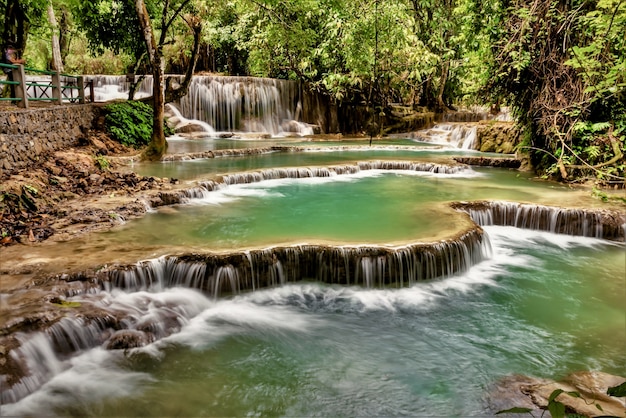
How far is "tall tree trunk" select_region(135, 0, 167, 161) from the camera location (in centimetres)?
1173

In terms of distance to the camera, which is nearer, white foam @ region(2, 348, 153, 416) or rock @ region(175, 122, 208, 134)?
white foam @ region(2, 348, 153, 416)

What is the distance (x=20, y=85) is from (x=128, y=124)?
5652 millimetres

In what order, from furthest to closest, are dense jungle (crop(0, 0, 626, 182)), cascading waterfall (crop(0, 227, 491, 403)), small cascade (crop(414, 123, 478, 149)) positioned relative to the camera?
1. small cascade (crop(414, 123, 478, 149))
2. dense jungle (crop(0, 0, 626, 182))
3. cascading waterfall (crop(0, 227, 491, 403))

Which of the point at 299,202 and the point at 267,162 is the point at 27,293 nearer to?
the point at 299,202

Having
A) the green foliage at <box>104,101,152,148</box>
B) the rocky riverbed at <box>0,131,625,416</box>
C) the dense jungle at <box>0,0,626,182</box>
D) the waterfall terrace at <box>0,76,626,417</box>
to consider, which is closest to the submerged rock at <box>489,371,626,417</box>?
the rocky riverbed at <box>0,131,625,416</box>

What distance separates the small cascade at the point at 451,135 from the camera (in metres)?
19.8

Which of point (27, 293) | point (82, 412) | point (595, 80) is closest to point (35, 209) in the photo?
point (27, 293)

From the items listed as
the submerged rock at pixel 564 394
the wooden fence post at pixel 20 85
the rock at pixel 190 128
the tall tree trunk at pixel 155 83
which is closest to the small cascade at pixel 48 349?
the submerged rock at pixel 564 394

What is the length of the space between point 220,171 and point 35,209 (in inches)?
206

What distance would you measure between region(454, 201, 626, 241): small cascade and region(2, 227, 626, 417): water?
156 centimetres

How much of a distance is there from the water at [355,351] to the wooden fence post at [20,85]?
6647 mm

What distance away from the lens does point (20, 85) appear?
32.1 ft

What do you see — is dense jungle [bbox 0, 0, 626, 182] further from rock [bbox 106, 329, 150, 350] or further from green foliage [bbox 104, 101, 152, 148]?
rock [bbox 106, 329, 150, 350]

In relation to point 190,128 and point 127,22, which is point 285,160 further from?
point 190,128
